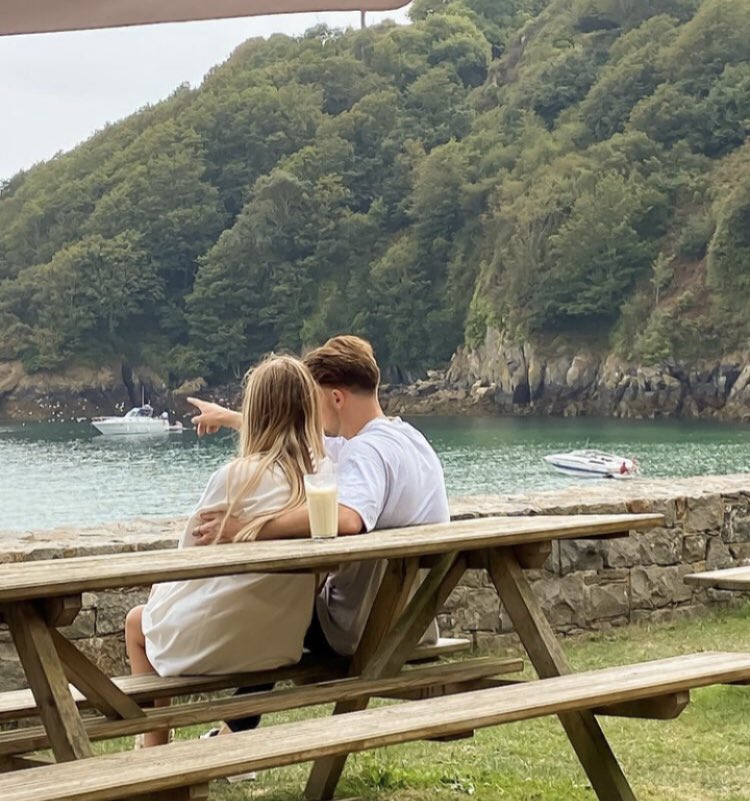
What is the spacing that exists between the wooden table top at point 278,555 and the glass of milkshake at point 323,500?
0.16ft

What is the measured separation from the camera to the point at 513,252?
71.1m

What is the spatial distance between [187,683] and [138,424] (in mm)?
68116

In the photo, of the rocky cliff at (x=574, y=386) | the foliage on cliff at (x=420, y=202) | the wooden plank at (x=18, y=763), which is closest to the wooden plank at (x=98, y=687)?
the wooden plank at (x=18, y=763)

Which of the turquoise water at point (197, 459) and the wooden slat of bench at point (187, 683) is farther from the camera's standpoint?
the turquoise water at point (197, 459)

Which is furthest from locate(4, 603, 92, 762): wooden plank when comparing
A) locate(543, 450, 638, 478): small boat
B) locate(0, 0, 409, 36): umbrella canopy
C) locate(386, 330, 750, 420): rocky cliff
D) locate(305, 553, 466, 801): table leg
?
locate(386, 330, 750, 420): rocky cliff

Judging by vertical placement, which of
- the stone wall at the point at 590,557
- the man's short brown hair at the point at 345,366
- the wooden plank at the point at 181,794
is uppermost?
the man's short brown hair at the point at 345,366

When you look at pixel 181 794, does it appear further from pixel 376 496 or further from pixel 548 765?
pixel 548 765

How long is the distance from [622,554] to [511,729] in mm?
1878

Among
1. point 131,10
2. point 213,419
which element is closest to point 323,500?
point 213,419

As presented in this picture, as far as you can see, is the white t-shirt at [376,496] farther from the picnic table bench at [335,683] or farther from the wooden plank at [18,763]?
the wooden plank at [18,763]

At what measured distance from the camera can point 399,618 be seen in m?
2.76

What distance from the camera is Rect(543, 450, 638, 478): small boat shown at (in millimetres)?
44875

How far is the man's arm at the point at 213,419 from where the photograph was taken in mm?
3166

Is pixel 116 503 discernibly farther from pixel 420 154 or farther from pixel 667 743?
pixel 667 743
